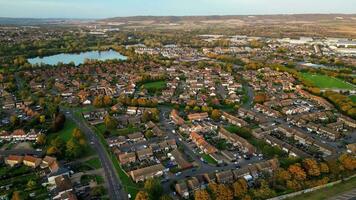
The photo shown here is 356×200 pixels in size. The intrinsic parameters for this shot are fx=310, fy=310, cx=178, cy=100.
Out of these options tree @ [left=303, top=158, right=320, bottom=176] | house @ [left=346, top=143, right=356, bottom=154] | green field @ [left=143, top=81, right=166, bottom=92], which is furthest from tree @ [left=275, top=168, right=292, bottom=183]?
green field @ [left=143, top=81, right=166, bottom=92]

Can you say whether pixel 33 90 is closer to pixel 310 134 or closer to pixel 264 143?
pixel 264 143

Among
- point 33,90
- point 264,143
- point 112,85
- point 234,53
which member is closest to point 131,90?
point 112,85

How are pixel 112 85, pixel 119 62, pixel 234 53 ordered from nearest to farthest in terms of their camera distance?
pixel 112 85 → pixel 119 62 → pixel 234 53

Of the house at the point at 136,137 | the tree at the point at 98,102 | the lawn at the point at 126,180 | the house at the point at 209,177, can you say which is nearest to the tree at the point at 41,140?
the lawn at the point at 126,180

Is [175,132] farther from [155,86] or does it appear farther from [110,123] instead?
[155,86]

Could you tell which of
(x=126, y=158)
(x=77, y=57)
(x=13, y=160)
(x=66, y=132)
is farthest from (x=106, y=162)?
(x=77, y=57)

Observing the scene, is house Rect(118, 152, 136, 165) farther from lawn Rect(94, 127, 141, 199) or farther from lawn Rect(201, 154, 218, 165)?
lawn Rect(201, 154, 218, 165)
